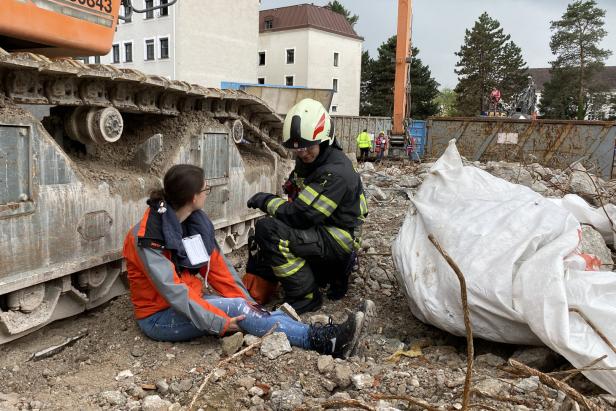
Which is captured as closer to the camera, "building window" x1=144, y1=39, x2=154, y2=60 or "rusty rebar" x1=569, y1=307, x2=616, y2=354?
"rusty rebar" x1=569, y1=307, x2=616, y2=354

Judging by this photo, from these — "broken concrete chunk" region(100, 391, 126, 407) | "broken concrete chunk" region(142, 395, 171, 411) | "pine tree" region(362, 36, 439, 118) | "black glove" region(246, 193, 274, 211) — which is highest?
"pine tree" region(362, 36, 439, 118)

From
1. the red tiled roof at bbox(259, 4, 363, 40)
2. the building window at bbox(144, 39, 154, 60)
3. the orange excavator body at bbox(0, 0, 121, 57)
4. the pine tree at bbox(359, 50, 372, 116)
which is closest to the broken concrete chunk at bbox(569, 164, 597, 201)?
the orange excavator body at bbox(0, 0, 121, 57)

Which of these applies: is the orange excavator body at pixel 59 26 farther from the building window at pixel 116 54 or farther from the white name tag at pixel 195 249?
the building window at pixel 116 54

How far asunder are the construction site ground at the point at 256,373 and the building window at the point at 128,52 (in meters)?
31.0

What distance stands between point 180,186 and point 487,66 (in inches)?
1848

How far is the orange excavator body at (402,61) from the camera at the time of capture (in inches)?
646

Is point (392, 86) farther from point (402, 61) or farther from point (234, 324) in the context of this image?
point (234, 324)

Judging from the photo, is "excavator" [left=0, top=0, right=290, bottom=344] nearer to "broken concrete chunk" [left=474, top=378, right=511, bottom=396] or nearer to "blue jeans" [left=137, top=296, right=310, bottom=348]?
"blue jeans" [left=137, top=296, right=310, bottom=348]

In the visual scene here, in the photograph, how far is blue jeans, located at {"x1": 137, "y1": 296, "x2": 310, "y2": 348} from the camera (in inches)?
131

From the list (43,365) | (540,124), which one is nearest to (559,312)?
(43,365)

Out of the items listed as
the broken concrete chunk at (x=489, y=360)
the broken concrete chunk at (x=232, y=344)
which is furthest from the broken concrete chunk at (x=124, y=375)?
the broken concrete chunk at (x=489, y=360)

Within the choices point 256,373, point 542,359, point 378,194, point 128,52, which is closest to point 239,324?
point 256,373

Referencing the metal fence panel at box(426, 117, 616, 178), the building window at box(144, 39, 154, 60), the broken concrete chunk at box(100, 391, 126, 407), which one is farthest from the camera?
the building window at box(144, 39, 154, 60)

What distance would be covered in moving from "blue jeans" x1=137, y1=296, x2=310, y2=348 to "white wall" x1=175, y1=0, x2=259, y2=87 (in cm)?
2734
